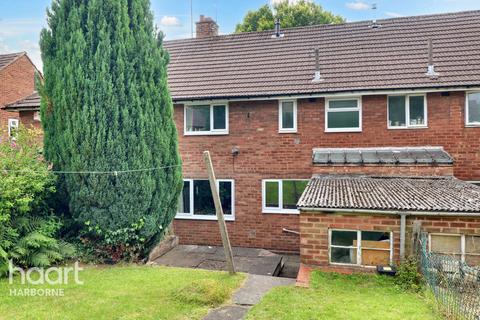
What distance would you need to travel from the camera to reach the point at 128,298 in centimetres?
620

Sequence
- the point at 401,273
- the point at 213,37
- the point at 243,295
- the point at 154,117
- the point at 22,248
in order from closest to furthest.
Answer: the point at 243,295, the point at 401,273, the point at 22,248, the point at 154,117, the point at 213,37

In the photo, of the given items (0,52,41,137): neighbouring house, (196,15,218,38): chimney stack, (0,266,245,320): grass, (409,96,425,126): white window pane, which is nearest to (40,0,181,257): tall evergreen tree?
(0,266,245,320): grass

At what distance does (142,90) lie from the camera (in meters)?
8.95

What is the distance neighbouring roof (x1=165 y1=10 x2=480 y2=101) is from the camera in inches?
426

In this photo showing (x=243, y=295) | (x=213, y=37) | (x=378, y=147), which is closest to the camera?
(x=243, y=295)

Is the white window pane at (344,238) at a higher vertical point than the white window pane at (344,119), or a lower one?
lower

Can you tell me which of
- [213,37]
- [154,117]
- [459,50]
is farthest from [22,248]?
[459,50]

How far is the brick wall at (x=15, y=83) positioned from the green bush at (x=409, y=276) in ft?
77.8

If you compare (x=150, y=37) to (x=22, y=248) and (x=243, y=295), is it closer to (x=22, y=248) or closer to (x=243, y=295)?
(x=22, y=248)

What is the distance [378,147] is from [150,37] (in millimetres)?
7886

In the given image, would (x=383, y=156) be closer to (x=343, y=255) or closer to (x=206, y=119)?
(x=343, y=255)

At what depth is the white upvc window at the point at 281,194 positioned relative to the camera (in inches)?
449

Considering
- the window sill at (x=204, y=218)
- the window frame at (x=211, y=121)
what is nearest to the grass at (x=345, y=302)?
the window sill at (x=204, y=218)

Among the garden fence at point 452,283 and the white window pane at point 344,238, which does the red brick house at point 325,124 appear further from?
the garden fence at point 452,283
